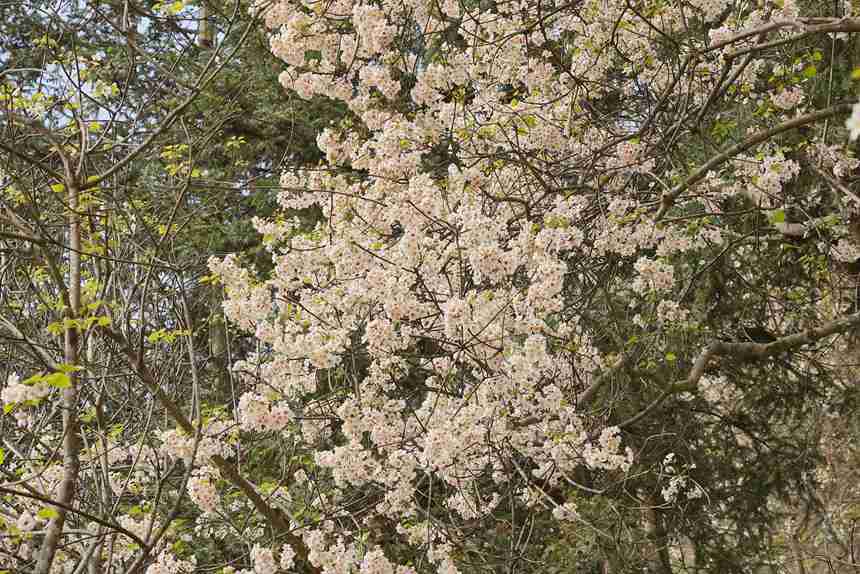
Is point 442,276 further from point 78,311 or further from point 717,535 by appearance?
point 717,535

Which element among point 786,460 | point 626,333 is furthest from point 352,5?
point 786,460

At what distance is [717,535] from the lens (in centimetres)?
638

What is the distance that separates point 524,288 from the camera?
4.45 meters

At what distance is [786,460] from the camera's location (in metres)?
6.27

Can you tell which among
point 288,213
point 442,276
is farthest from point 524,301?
point 288,213

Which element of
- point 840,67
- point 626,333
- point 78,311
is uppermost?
point 840,67

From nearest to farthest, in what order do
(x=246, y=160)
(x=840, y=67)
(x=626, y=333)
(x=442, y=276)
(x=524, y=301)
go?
(x=524, y=301)
(x=442, y=276)
(x=840, y=67)
(x=626, y=333)
(x=246, y=160)

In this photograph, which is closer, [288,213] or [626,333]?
[626,333]

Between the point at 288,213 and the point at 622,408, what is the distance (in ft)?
12.6

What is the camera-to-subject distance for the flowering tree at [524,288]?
4.36 metres

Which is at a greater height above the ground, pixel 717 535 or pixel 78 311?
pixel 78 311

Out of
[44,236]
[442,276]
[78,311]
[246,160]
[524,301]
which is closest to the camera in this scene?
[44,236]

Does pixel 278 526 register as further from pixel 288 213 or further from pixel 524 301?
pixel 288 213

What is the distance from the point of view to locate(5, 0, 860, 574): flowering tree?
14.3ft
